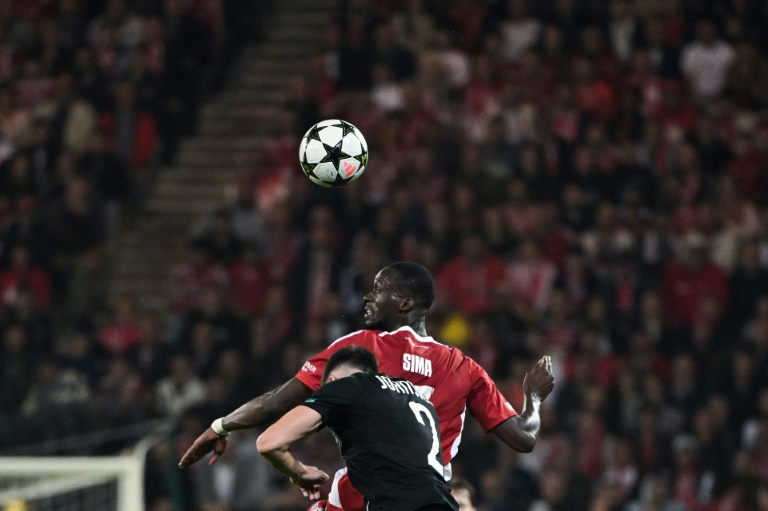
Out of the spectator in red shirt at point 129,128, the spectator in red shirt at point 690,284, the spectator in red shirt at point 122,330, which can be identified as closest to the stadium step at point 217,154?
the spectator in red shirt at point 129,128

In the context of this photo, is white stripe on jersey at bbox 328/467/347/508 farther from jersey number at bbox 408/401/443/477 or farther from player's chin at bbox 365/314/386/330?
player's chin at bbox 365/314/386/330

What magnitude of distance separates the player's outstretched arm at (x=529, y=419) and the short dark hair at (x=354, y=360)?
0.96 meters

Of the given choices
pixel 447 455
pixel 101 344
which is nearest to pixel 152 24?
pixel 101 344

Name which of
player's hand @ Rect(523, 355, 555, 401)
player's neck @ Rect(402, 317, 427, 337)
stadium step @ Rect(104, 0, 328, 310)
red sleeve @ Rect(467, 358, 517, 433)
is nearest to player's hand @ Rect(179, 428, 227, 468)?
player's neck @ Rect(402, 317, 427, 337)

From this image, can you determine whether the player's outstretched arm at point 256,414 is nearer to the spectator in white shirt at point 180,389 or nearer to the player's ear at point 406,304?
the player's ear at point 406,304

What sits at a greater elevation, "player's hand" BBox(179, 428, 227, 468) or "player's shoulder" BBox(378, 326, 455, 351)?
"player's shoulder" BBox(378, 326, 455, 351)

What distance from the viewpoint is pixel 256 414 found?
6.07 meters

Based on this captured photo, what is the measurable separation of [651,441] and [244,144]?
22.5ft

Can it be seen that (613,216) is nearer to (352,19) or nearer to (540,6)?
(540,6)

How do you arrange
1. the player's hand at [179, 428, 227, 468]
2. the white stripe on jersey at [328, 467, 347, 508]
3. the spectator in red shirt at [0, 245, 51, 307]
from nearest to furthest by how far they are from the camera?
the white stripe on jersey at [328, 467, 347, 508] → the player's hand at [179, 428, 227, 468] → the spectator in red shirt at [0, 245, 51, 307]

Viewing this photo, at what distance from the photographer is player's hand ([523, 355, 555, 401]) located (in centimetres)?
656

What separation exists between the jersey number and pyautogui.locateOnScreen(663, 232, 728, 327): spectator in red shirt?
6639mm

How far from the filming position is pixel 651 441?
1116cm

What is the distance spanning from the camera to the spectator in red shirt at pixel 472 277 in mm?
12320
